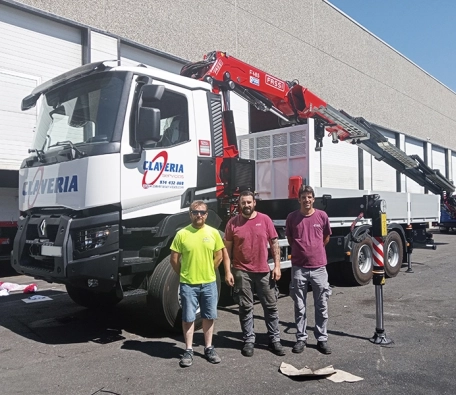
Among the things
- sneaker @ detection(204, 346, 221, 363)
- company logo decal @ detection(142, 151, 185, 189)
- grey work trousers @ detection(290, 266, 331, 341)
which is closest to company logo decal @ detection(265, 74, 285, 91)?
company logo decal @ detection(142, 151, 185, 189)

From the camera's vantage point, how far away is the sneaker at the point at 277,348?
5.09 meters

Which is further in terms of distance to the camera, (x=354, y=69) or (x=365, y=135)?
(x=354, y=69)

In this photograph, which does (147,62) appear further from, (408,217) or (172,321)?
(172,321)

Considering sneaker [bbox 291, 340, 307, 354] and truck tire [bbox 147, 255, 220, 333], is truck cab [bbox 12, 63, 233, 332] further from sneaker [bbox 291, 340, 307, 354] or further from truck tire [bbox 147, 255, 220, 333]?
sneaker [bbox 291, 340, 307, 354]

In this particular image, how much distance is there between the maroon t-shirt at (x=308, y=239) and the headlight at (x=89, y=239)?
2.15 meters

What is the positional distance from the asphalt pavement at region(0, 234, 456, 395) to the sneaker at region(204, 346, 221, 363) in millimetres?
60

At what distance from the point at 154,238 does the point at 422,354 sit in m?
3.24

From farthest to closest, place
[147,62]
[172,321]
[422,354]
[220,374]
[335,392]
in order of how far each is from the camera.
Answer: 1. [147,62]
2. [172,321]
3. [422,354]
4. [220,374]
5. [335,392]

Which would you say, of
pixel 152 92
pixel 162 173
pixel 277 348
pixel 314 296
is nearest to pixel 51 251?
pixel 162 173

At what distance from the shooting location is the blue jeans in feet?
16.1

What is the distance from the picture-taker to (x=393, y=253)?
1052 centimetres

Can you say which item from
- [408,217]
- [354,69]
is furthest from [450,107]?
[408,217]

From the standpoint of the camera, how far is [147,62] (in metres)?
14.2

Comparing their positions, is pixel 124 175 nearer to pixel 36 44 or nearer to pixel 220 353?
pixel 220 353
